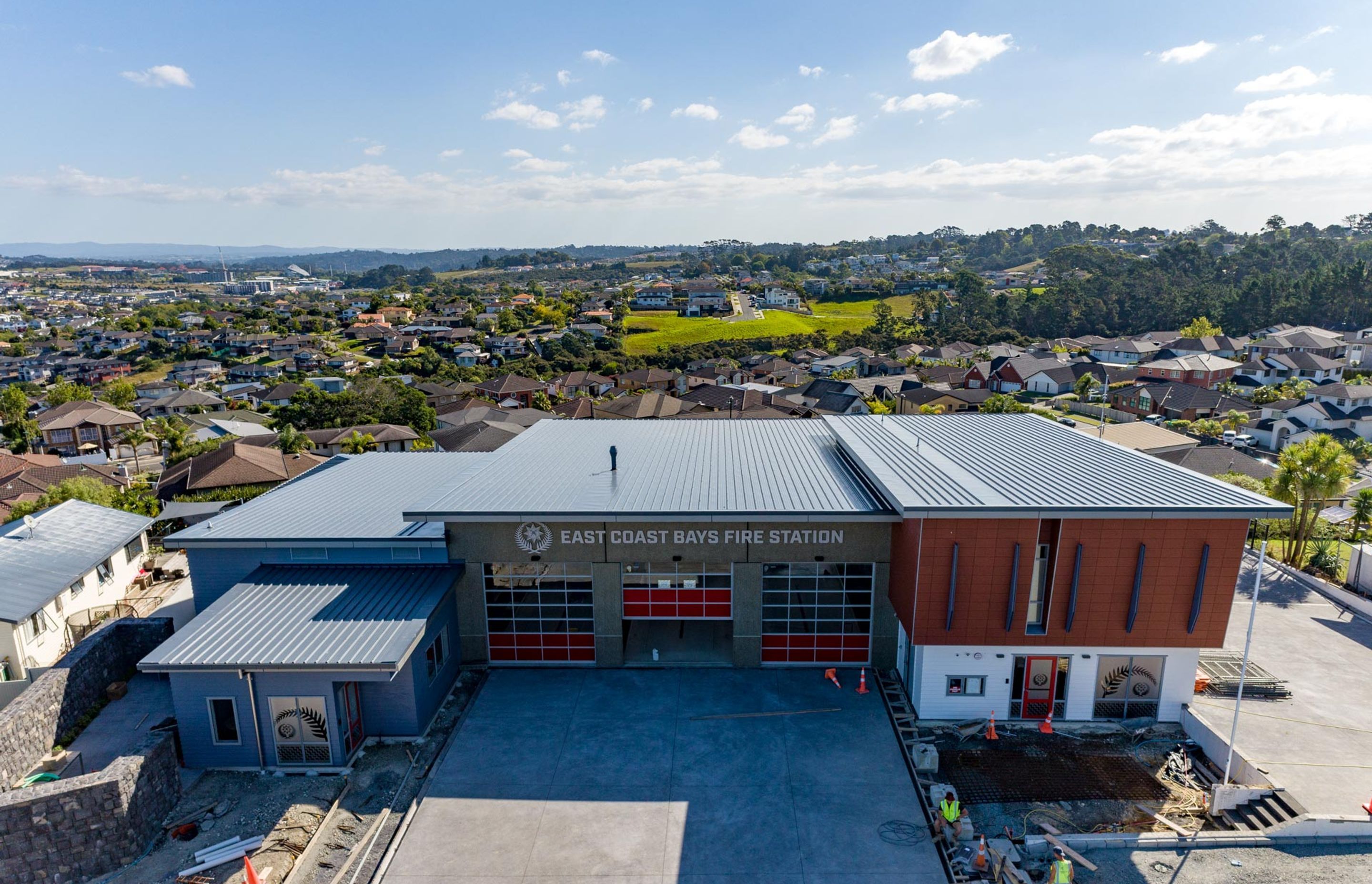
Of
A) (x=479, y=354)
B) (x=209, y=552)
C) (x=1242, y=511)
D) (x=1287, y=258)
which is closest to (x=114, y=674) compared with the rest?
(x=209, y=552)

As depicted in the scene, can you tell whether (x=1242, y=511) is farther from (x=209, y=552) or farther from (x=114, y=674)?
(x=114, y=674)

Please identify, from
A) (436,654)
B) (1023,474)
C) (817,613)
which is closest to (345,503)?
(436,654)

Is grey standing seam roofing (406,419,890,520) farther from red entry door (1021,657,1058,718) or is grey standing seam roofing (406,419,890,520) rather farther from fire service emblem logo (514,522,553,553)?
red entry door (1021,657,1058,718)

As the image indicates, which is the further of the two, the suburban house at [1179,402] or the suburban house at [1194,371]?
the suburban house at [1194,371]

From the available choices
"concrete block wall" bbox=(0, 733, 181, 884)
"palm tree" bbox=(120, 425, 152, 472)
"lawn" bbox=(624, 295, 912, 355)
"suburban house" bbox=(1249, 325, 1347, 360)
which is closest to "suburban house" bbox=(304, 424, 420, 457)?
"palm tree" bbox=(120, 425, 152, 472)

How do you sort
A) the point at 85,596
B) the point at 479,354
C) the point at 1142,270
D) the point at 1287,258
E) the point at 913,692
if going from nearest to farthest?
the point at 913,692, the point at 85,596, the point at 479,354, the point at 1142,270, the point at 1287,258

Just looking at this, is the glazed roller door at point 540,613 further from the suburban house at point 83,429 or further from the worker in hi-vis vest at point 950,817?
the suburban house at point 83,429

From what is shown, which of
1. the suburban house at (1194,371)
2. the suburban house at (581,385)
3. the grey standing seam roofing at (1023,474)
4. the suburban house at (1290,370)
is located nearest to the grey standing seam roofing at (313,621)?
the grey standing seam roofing at (1023,474)

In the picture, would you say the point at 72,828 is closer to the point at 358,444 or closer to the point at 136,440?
the point at 358,444
